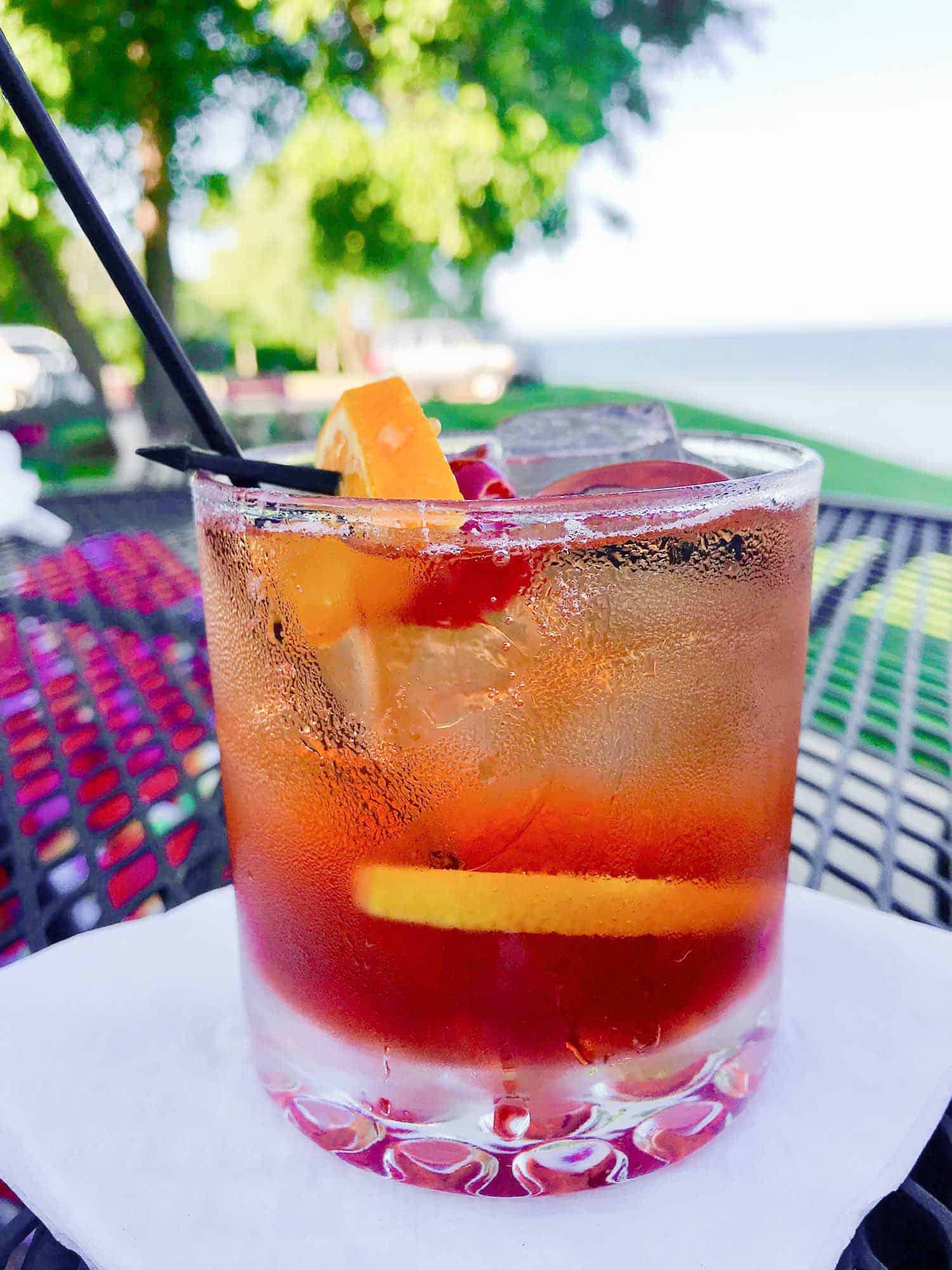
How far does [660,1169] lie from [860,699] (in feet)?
2.41

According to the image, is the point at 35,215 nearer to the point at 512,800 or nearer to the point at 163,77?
the point at 163,77

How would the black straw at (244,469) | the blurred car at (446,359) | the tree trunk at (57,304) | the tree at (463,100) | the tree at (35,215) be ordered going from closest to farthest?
the black straw at (244,469)
the tree at (35,215)
the tree at (463,100)
the tree trunk at (57,304)
the blurred car at (446,359)

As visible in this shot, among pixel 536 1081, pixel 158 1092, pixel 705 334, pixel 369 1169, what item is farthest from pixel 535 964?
pixel 705 334

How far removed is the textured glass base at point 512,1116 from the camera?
55cm

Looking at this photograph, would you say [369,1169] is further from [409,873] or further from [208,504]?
[208,504]

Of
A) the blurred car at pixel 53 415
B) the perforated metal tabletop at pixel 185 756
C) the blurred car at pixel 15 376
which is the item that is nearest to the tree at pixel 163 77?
the blurred car at pixel 53 415

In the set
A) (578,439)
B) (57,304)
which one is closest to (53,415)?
(57,304)

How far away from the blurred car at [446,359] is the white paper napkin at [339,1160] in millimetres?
13132

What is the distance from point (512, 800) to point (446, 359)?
52.5ft

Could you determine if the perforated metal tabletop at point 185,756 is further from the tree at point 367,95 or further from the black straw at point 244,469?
the tree at point 367,95

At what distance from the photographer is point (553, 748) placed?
517mm

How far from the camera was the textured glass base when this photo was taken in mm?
550

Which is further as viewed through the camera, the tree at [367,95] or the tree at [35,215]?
the tree at [367,95]

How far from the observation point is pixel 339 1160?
583 mm
